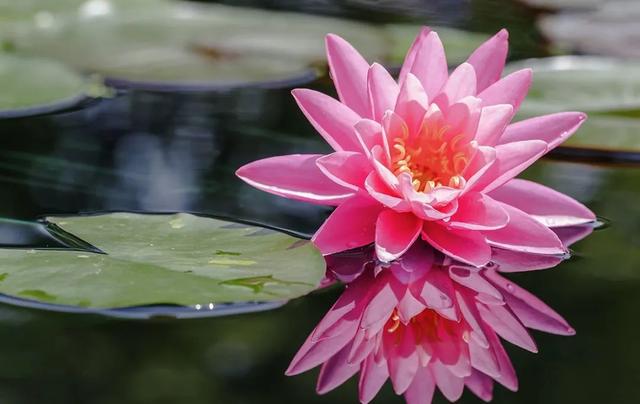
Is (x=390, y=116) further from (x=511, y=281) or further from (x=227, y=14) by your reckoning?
(x=227, y=14)

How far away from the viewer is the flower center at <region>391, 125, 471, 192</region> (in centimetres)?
105

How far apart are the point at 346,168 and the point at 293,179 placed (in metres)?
0.08

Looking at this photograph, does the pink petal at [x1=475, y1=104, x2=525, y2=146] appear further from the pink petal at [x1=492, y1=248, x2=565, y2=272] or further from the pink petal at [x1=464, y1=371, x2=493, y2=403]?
the pink petal at [x1=464, y1=371, x2=493, y2=403]

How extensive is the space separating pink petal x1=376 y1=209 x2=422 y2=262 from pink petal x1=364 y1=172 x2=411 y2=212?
0.06 ft

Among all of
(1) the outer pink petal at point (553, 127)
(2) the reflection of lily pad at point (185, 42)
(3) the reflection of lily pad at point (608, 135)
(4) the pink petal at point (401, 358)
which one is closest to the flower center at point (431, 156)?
(1) the outer pink petal at point (553, 127)

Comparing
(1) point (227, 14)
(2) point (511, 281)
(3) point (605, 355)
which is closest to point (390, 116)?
(2) point (511, 281)

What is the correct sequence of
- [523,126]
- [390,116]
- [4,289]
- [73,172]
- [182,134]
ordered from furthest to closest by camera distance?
[182,134]
[73,172]
[523,126]
[390,116]
[4,289]

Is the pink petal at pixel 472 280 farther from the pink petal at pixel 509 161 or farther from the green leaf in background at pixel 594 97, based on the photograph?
the green leaf in background at pixel 594 97

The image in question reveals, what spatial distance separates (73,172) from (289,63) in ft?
2.19

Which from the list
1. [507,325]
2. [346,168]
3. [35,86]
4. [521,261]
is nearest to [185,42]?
[35,86]

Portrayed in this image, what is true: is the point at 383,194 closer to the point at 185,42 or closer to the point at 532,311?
the point at 532,311

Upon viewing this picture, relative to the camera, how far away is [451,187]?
3.38 ft

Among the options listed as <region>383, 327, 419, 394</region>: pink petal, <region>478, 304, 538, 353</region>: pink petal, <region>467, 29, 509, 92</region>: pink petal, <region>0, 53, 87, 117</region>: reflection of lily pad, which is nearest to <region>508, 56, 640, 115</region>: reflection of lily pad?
<region>467, 29, 509, 92</region>: pink petal

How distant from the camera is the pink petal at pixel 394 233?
1005 mm
